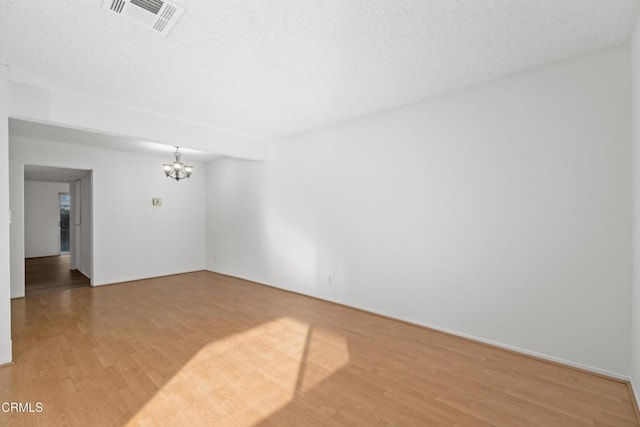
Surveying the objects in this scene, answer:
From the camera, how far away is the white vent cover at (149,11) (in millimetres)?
1973

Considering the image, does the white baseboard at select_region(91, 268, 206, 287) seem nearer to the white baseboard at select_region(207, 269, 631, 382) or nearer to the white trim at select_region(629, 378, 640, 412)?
the white baseboard at select_region(207, 269, 631, 382)

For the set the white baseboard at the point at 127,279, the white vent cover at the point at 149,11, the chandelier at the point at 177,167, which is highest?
the white vent cover at the point at 149,11

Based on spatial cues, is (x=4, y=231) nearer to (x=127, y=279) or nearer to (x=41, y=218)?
(x=127, y=279)

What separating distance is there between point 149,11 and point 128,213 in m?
5.39

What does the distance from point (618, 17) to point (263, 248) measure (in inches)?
218

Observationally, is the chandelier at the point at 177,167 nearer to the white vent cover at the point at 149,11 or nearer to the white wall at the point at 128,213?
the white wall at the point at 128,213

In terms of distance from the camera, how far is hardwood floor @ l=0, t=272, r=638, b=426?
207 cm

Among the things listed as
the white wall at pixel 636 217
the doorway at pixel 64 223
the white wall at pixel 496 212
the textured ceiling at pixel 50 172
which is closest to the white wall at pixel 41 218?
the doorway at pixel 64 223

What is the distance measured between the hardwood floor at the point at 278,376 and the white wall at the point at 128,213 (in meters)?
1.98


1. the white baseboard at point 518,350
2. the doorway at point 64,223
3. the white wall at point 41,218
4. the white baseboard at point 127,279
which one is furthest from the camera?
the doorway at point 64,223

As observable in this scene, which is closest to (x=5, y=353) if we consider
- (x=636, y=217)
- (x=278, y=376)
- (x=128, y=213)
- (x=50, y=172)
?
(x=278, y=376)

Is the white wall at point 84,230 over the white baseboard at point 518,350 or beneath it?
over

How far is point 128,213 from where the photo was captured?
20.9 ft

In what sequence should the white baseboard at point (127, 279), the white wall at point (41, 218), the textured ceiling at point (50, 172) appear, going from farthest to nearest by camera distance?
1. the white wall at point (41, 218)
2. the textured ceiling at point (50, 172)
3. the white baseboard at point (127, 279)
